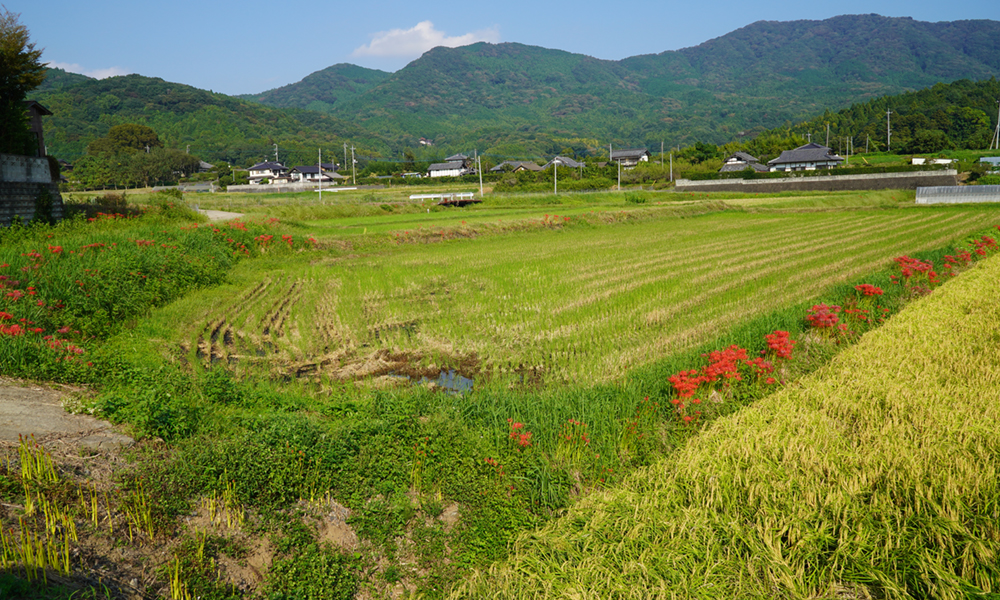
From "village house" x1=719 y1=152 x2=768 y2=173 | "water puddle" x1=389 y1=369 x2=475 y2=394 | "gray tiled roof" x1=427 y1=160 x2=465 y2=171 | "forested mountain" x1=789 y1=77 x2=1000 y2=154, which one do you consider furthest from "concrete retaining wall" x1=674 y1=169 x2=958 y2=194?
"gray tiled roof" x1=427 y1=160 x2=465 y2=171

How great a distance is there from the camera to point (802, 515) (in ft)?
12.3

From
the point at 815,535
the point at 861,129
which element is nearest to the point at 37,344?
the point at 815,535

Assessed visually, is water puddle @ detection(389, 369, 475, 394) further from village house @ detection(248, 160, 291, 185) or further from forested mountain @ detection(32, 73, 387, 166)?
village house @ detection(248, 160, 291, 185)

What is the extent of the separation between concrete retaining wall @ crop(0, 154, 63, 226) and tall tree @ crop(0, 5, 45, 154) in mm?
918

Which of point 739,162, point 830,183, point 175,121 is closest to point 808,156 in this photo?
point 739,162

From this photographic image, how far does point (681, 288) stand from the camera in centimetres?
1251

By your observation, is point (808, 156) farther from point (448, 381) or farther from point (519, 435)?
point (519, 435)

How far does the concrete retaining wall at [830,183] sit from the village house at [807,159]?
75.3ft

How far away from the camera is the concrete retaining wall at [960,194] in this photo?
35969mm

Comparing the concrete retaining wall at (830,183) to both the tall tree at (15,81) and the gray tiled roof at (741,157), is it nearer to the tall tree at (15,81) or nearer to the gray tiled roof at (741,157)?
the gray tiled roof at (741,157)

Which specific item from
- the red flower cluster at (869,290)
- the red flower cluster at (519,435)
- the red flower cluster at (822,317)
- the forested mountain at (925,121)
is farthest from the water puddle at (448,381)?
the forested mountain at (925,121)

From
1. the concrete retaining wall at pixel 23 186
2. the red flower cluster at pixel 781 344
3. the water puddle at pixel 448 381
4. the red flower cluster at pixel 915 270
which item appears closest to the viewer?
the red flower cluster at pixel 781 344

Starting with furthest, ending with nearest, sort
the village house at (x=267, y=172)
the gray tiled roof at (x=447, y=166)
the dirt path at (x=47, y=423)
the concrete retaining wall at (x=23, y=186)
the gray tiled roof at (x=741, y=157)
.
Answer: the gray tiled roof at (x=447, y=166) < the village house at (x=267, y=172) < the gray tiled roof at (x=741, y=157) < the concrete retaining wall at (x=23, y=186) < the dirt path at (x=47, y=423)

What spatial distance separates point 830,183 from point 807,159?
29479 mm
